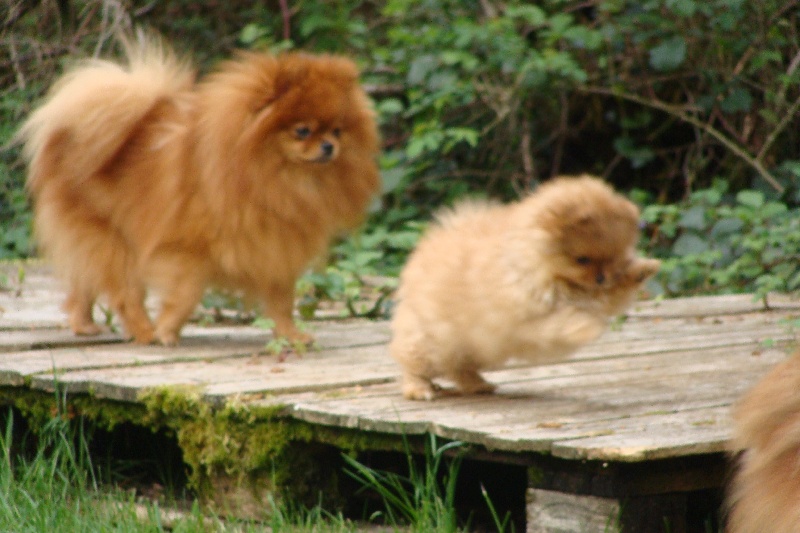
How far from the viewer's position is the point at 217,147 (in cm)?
452

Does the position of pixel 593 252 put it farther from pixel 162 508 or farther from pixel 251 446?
pixel 162 508

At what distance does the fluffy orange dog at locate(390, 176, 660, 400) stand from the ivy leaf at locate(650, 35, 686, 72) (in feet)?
Answer: 12.9

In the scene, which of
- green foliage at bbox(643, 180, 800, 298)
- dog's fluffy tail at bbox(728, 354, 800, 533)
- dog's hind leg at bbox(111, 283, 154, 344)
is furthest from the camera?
green foliage at bbox(643, 180, 800, 298)

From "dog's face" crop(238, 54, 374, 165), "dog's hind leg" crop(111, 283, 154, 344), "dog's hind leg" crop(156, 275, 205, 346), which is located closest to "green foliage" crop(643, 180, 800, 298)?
"dog's face" crop(238, 54, 374, 165)

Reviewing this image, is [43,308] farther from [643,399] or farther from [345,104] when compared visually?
[643,399]

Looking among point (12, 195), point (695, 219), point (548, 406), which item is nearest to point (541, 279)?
point (548, 406)

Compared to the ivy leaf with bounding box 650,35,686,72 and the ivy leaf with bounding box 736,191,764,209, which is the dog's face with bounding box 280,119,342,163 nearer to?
the ivy leaf with bounding box 736,191,764,209

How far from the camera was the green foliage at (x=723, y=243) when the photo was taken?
590cm

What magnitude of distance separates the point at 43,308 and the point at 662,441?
12.3ft

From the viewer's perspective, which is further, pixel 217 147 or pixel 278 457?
pixel 217 147

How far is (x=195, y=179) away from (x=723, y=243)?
3.27 metres

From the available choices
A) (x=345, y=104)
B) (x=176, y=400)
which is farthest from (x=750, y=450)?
(x=345, y=104)

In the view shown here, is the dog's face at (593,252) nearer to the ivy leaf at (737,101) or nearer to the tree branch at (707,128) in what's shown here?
the tree branch at (707,128)

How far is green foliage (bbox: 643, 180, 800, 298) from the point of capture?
5.90 meters
